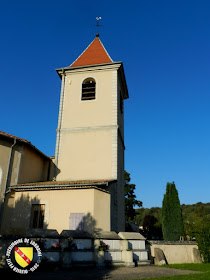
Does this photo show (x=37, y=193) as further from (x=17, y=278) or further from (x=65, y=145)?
(x=17, y=278)

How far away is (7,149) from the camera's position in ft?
47.9

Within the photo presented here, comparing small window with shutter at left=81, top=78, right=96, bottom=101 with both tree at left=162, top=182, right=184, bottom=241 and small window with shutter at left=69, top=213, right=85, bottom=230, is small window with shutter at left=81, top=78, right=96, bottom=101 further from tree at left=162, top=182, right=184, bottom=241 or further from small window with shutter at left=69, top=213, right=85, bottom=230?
tree at left=162, top=182, right=184, bottom=241

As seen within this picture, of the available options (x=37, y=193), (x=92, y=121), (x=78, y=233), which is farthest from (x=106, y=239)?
(x=92, y=121)

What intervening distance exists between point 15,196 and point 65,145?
5254mm

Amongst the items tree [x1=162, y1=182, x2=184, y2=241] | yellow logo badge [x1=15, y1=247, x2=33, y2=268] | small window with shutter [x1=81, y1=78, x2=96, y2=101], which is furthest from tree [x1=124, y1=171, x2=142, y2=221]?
yellow logo badge [x1=15, y1=247, x2=33, y2=268]

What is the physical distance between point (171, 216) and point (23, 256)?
15.9 meters

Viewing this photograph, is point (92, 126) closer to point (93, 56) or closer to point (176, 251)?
point (93, 56)

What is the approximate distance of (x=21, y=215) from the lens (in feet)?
43.8

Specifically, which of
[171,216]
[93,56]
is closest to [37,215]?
[171,216]

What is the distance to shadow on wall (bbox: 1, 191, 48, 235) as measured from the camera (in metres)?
13.0

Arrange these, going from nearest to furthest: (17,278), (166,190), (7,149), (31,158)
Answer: (17,278)
(7,149)
(31,158)
(166,190)

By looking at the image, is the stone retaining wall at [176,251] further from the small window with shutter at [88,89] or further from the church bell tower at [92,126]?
the small window with shutter at [88,89]

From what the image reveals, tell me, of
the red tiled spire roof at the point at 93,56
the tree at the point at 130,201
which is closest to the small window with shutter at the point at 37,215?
the red tiled spire roof at the point at 93,56

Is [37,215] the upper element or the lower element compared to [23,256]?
upper
